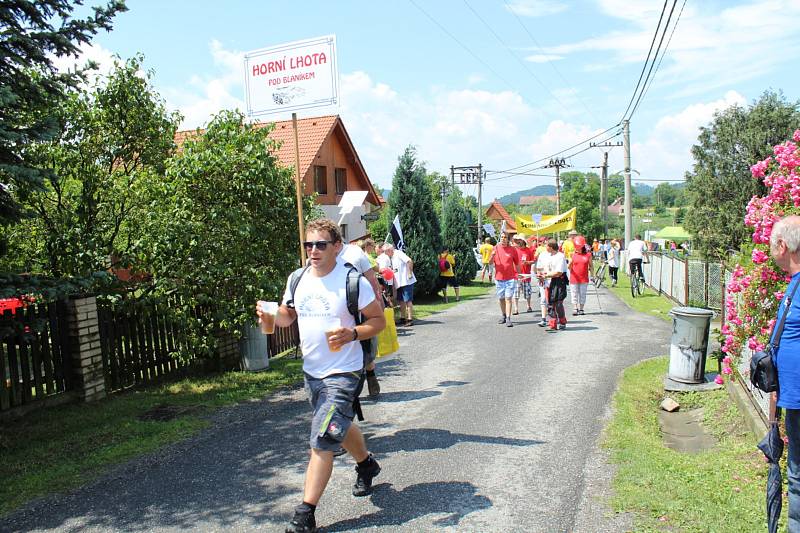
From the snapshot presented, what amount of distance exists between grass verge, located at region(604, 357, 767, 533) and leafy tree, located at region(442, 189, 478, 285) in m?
17.7

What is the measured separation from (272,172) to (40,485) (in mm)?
4783

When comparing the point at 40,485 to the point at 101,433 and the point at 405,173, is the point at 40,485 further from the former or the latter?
the point at 405,173

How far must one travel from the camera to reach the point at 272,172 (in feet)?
28.0

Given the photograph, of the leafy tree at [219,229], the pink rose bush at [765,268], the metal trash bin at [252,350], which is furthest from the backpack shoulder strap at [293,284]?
the metal trash bin at [252,350]

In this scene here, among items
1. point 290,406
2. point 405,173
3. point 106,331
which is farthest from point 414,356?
point 405,173

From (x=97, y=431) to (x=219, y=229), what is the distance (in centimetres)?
297

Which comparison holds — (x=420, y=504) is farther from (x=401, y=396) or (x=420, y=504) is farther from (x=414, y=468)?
(x=401, y=396)

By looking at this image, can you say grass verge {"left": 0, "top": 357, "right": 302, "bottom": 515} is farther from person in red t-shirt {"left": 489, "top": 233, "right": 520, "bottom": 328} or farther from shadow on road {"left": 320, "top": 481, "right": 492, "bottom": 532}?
person in red t-shirt {"left": 489, "top": 233, "right": 520, "bottom": 328}

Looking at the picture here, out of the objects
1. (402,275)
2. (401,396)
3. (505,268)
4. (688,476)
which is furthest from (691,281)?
(688,476)

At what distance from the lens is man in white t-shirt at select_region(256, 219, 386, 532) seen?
12.9 feet

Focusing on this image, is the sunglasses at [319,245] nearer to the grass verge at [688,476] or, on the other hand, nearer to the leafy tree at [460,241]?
the grass verge at [688,476]

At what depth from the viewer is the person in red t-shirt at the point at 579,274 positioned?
13.2 m

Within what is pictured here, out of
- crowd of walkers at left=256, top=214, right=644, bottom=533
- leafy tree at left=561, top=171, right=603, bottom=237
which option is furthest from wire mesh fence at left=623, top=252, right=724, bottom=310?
leafy tree at left=561, top=171, right=603, bottom=237

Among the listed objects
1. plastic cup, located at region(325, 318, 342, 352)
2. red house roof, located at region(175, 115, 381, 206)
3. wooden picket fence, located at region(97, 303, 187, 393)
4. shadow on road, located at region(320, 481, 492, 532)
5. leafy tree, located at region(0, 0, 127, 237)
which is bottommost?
shadow on road, located at region(320, 481, 492, 532)
